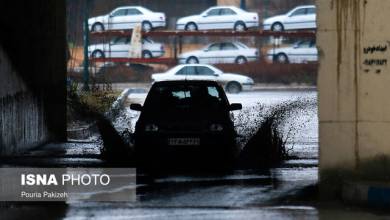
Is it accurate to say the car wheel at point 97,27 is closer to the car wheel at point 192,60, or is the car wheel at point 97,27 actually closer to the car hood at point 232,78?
the car wheel at point 192,60

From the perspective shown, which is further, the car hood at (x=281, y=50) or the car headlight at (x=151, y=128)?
the car hood at (x=281, y=50)

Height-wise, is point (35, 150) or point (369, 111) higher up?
point (369, 111)

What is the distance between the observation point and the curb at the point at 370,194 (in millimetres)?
10719

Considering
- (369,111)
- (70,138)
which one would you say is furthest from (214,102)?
(70,138)

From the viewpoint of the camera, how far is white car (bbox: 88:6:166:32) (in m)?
47.1

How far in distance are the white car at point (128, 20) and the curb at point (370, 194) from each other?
36730 millimetres

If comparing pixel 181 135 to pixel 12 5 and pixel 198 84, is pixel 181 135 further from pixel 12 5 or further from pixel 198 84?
pixel 12 5

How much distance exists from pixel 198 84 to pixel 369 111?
218 inches

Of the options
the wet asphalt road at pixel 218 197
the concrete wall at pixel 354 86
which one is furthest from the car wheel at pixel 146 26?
the concrete wall at pixel 354 86

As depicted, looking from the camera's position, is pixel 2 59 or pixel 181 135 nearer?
pixel 181 135

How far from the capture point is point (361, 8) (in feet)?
36.8

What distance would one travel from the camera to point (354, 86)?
37.0 feet

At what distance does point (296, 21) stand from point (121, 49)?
9400mm

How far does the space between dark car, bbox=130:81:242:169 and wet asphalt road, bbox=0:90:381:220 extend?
2.23 feet
